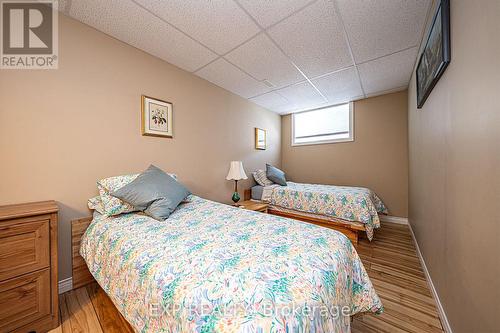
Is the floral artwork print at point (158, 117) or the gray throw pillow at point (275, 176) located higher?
the floral artwork print at point (158, 117)

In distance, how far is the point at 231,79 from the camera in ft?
9.02

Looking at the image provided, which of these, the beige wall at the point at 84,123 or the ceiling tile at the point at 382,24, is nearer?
the beige wall at the point at 84,123

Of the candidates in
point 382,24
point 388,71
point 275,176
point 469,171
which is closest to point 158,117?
point 275,176

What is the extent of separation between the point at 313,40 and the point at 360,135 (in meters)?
2.46

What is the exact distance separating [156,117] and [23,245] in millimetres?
1525

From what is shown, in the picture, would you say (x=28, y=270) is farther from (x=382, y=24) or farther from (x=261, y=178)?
(x=382, y=24)

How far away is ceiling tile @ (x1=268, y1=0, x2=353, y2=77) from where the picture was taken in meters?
1.58

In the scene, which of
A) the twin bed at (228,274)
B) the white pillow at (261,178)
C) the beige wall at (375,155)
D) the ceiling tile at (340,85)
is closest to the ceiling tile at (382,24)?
the ceiling tile at (340,85)

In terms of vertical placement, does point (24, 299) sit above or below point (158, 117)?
below

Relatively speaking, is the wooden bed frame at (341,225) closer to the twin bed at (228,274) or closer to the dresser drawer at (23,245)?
the twin bed at (228,274)

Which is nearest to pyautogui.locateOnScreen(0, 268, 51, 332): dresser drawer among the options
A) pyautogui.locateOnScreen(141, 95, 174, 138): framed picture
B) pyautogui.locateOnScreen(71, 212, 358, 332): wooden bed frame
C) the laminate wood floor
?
the laminate wood floor

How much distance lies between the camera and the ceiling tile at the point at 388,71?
2195 mm

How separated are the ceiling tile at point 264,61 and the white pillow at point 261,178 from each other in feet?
5.54

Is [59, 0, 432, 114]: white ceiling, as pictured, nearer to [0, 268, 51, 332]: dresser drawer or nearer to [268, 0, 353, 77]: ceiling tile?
[268, 0, 353, 77]: ceiling tile
